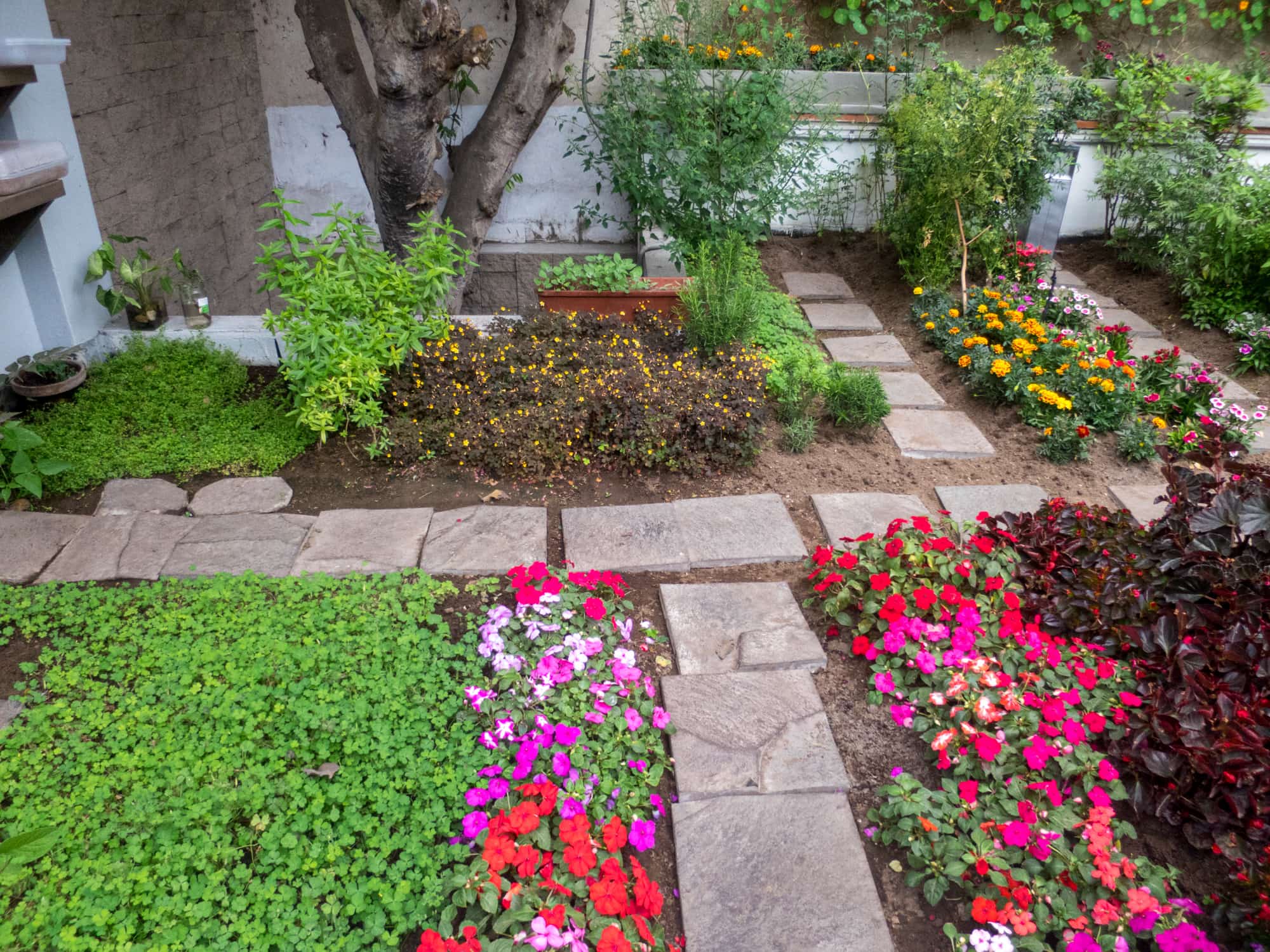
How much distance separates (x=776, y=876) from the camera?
220 cm

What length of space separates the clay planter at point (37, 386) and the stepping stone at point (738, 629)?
313 centimetres

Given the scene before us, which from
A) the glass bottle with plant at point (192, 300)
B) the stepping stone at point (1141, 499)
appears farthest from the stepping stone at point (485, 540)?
the stepping stone at point (1141, 499)

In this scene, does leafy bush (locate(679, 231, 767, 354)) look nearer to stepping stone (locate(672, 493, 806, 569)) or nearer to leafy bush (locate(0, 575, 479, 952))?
stepping stone (locate(672, 493, 806, 569))

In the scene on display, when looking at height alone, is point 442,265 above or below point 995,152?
below

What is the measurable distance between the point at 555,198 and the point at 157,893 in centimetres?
567

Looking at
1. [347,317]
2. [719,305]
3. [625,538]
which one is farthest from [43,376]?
[719,305]

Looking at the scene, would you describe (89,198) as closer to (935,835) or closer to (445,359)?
(445,359)

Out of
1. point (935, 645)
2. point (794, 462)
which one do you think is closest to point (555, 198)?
point (794, 462)

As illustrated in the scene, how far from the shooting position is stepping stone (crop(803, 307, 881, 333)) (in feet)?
17.9

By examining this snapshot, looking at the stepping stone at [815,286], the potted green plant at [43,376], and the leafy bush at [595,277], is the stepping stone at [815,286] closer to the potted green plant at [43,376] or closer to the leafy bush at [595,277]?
the leafy bush at [595,277]

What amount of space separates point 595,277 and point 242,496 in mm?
2352

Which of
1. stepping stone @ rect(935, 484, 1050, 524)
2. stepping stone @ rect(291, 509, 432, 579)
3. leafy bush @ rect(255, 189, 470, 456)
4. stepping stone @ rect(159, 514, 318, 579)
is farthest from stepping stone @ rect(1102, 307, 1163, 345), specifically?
stepping stone @ rect(159, 514, 318, 579)

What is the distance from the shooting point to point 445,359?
4.17m

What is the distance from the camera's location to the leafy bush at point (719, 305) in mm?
4492
